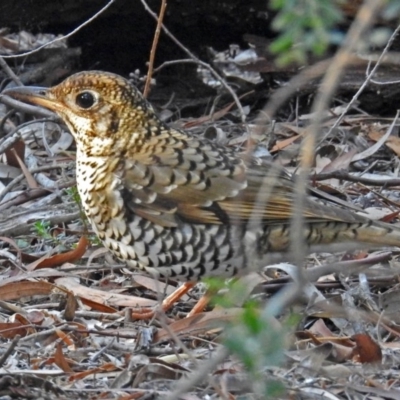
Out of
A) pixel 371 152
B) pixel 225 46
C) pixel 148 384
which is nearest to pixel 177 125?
pixel 225 46

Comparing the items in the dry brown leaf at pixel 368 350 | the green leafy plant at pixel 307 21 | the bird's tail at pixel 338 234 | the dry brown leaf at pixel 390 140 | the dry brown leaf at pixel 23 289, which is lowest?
the dry brown leaf at pixel 368 350

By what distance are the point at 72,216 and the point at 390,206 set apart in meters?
1.86

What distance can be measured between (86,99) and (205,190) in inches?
27.9

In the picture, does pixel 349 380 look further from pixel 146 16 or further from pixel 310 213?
pixel 146 16

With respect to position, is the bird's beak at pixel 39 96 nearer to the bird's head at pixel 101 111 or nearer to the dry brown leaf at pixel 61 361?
the bird's head at pixel 101 111

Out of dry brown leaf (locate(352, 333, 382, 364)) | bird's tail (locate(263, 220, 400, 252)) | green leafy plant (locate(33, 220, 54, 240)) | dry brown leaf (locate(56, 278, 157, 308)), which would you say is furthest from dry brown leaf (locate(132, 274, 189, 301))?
dry brown leaf (locate(352, 333, 382, 364))

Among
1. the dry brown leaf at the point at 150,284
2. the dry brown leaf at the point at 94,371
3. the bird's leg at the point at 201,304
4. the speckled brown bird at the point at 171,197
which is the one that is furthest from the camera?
the dry brown leaf at the point at 150,284

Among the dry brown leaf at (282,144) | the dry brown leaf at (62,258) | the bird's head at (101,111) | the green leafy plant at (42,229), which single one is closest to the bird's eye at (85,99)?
the bird's head at (101,111)

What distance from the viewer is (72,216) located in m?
5.96

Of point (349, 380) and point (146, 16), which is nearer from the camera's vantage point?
point (349, 380)

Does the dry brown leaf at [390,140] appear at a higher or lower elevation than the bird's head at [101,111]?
lower

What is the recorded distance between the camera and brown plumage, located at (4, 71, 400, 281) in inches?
183

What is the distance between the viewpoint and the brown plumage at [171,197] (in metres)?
4.66

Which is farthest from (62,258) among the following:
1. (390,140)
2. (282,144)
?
(390,140)
